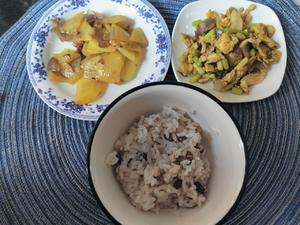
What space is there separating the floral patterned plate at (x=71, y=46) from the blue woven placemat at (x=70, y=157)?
0.03 metres

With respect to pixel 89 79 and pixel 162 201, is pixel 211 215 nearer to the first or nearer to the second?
pixel 162 201

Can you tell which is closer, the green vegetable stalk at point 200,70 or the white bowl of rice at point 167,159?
the white bowl of rice at point 167,159

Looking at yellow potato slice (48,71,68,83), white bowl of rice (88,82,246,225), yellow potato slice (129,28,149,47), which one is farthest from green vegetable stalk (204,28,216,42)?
yellow potato slice (48,71,68,83)

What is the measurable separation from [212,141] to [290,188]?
222 millimetres

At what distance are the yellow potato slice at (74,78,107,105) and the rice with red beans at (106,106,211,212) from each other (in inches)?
7.1

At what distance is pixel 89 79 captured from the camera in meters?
1.09

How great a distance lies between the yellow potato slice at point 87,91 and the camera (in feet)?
3.51

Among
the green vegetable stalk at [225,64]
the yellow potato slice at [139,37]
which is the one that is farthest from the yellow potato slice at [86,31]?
the green vegetable stalk at [225,64]

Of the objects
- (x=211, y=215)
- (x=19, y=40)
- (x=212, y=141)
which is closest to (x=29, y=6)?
(x=19, y=40)

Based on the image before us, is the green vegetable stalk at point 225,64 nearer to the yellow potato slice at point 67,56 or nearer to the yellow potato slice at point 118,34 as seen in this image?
the yellow potato slice at point 118,34

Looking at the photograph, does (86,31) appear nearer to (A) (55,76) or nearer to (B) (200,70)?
(A) (55,76)

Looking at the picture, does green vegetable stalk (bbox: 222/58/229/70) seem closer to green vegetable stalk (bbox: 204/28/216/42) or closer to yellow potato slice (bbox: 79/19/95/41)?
green vegetable stalk (bbox: 204/28/216/42)

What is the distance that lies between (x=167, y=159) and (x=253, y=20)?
500mm

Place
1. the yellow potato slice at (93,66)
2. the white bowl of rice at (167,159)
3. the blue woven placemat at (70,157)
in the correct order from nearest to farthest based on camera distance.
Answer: the white bowl of rice at (167,159)
the blue woven placemat at (70,157)
the yellow potato slice at (93,66)
